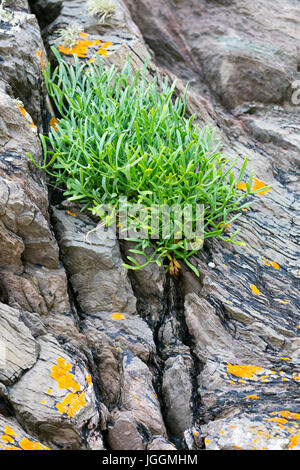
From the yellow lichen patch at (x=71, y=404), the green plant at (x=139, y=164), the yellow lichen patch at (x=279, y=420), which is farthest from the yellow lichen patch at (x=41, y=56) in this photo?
the yellow lichen patch at (x=279, y=420)

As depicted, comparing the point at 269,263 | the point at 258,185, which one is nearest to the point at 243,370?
the point at 269,263

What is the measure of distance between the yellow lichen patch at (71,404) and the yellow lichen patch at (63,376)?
32 millimetres

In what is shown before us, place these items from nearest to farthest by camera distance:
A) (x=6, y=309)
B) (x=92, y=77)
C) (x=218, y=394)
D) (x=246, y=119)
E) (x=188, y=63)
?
(x=6, y=309), (x=218, y=394), (x=92, y=77), (x=246, y=119), (x=188, y=63)

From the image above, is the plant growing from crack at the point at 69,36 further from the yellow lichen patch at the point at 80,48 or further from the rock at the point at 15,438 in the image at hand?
the rock at the point at 15,438

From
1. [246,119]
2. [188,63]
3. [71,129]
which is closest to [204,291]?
[71,129]

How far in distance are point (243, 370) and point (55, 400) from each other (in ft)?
3.22

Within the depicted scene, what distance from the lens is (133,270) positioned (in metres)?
2.82

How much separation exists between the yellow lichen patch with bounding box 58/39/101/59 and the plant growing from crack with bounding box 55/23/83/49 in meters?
0.03

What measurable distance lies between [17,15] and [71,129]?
1.07 m

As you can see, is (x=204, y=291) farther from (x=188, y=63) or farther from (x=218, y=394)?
(x=188, y=63)

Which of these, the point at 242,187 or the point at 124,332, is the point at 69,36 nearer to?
the point at 242,187

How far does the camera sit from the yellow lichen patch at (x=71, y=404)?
2.05 metres

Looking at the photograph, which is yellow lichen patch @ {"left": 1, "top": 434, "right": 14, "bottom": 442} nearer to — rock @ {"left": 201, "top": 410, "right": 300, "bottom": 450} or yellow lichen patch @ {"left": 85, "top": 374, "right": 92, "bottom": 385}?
yellow lichen patch @ {"left": 85, "top": 374, "right": 92, "bottom": 385}

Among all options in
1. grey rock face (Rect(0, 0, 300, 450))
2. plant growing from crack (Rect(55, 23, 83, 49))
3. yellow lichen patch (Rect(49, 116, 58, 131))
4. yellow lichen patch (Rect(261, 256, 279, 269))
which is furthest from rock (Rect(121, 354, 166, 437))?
plant growing from crack (Rect(55, 23, 83, 49))
